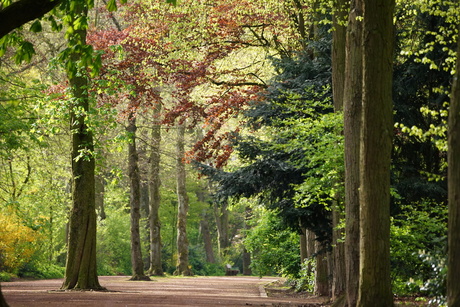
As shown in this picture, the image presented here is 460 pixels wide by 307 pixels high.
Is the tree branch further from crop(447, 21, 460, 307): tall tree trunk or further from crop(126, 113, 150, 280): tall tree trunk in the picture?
Answer: crop(126, 113, 150, 280): tall tree trunk

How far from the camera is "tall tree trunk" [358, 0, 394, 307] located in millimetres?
9703

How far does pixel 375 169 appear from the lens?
976 centimetres

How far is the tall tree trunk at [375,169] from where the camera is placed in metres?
9.70

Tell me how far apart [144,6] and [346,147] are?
37.7 ft

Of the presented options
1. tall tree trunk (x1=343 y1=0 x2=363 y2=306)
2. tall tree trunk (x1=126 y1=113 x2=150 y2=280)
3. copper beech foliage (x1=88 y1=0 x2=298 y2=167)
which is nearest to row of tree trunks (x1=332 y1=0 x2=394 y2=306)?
tall tree trunk (x1=343 y1=0 x2=363 y2=306)

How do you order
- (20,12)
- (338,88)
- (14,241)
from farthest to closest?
(14,241)
(338,88)
(20,12)

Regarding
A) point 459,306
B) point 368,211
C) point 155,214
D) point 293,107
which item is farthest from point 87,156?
point 155,214

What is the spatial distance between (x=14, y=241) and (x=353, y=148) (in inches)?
807

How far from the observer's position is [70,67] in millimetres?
8719

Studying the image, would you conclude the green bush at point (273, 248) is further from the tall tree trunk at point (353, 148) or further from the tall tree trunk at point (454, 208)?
the tall tree trunk at point (454, 208)

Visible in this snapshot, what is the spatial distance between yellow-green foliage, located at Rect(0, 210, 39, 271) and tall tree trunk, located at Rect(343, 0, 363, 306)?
18261mm

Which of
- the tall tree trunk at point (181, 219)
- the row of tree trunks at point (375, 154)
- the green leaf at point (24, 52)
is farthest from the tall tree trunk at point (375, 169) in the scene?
the tall tree trunk at point (181, 219)

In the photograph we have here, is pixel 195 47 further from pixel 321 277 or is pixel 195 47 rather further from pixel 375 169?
pixel 375 169

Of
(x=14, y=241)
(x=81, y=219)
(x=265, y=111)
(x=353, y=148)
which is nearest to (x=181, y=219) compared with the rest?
(x=14, y=241)
